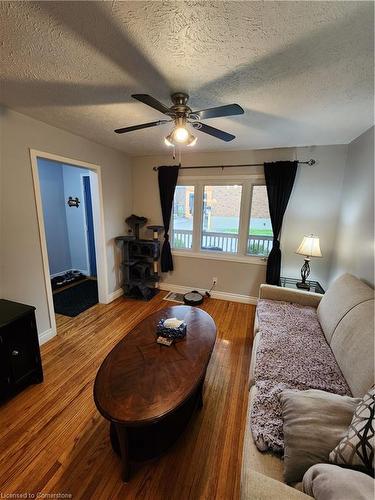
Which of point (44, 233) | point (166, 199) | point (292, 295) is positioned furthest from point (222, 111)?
point (166, 199)

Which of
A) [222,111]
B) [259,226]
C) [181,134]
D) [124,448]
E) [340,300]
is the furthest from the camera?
[259,226]

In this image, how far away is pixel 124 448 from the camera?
1161 millimetres

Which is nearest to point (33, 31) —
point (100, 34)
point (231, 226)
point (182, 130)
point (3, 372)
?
point (100, 34)

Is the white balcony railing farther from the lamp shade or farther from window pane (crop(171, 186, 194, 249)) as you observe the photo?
the lamp shade

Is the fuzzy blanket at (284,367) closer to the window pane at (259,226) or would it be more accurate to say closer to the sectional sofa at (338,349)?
the sectional sofa at (338,349)

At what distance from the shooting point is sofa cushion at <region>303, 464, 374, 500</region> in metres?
0.62

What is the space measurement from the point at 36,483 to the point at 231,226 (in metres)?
3.21

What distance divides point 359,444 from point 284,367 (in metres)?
0.68

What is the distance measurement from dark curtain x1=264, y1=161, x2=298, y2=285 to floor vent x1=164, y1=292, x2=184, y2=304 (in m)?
1.40

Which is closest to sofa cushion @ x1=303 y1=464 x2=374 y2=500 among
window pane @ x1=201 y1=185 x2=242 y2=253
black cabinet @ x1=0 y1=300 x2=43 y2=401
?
black cabinet @ x1=0 y1=300 x2=43 y2=401

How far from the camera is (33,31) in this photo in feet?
3.47

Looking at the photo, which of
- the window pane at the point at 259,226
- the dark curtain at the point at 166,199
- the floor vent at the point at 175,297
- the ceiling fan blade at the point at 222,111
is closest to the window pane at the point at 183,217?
the dark curtain at the point at 166,199

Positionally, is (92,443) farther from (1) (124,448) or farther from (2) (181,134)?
(2) (181,134)

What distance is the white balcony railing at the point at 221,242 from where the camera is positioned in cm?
330
